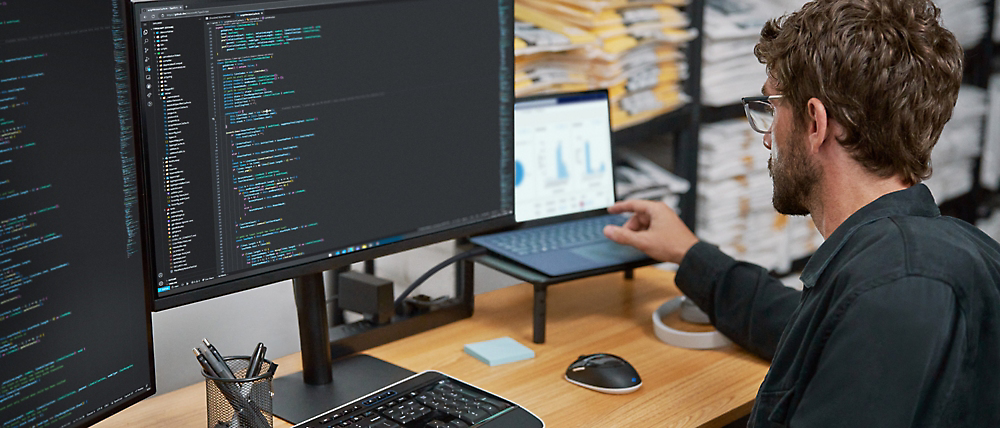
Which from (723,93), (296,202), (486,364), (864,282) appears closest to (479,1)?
(296,202)

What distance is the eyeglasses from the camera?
115 centimetres

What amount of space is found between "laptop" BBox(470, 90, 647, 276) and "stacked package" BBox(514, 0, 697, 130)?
0.68ft

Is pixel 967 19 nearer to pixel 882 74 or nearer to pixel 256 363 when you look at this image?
pixel 882 74

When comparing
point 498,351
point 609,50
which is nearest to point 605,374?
point 498,351

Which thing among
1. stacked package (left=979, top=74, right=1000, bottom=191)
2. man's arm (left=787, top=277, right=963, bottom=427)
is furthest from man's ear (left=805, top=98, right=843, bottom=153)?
stacked package (left=979, top=74, right=1000, bottom=191)

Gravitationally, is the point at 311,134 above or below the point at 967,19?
below

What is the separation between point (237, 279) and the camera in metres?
1.06

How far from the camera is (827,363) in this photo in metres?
0.88

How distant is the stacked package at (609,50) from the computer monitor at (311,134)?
504 mm

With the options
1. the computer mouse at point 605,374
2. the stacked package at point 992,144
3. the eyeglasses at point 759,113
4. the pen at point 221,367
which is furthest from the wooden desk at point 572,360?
the stacked package at point 992,144

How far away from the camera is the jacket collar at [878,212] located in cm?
99

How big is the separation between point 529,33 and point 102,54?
108 cm

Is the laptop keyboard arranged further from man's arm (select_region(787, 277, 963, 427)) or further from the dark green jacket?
man's arm (select_region(787, 277, 963, 427))

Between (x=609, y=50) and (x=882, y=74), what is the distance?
3.10 ft
